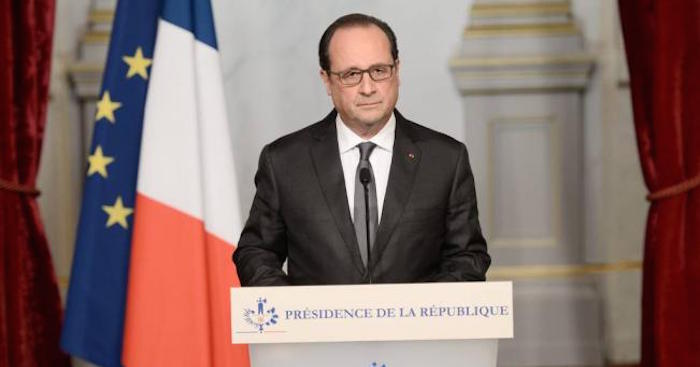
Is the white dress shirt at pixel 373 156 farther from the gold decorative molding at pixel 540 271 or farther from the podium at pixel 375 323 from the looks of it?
Answer: the gold decorative molding at pixel 540 271

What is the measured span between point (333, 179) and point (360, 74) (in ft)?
0.92

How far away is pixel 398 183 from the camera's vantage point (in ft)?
7.70

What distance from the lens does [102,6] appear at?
13.6 ft

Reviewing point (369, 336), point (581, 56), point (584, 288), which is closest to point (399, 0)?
point (581, 56)

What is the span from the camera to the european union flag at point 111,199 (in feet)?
10.9

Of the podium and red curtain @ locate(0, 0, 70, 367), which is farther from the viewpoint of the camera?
red curtain @ locate(0, 0, 70, 367)

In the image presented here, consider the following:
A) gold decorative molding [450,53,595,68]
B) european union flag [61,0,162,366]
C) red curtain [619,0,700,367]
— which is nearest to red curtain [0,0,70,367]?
european union flag [61,0,162,366]

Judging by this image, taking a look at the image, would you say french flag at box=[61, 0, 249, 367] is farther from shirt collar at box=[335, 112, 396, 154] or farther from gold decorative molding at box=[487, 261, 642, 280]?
gold decorative molding at box=[487, 261, 642, 280]

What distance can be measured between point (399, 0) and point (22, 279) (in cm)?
201

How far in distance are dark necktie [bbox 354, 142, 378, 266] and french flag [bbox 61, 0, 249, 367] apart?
1135 mm

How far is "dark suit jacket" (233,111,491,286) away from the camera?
7.55 feet

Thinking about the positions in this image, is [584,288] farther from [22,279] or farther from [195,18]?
[22,279]

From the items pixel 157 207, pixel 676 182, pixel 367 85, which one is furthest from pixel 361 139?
pixel 676 182

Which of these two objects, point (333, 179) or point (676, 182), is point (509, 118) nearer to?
point (676, 182)
